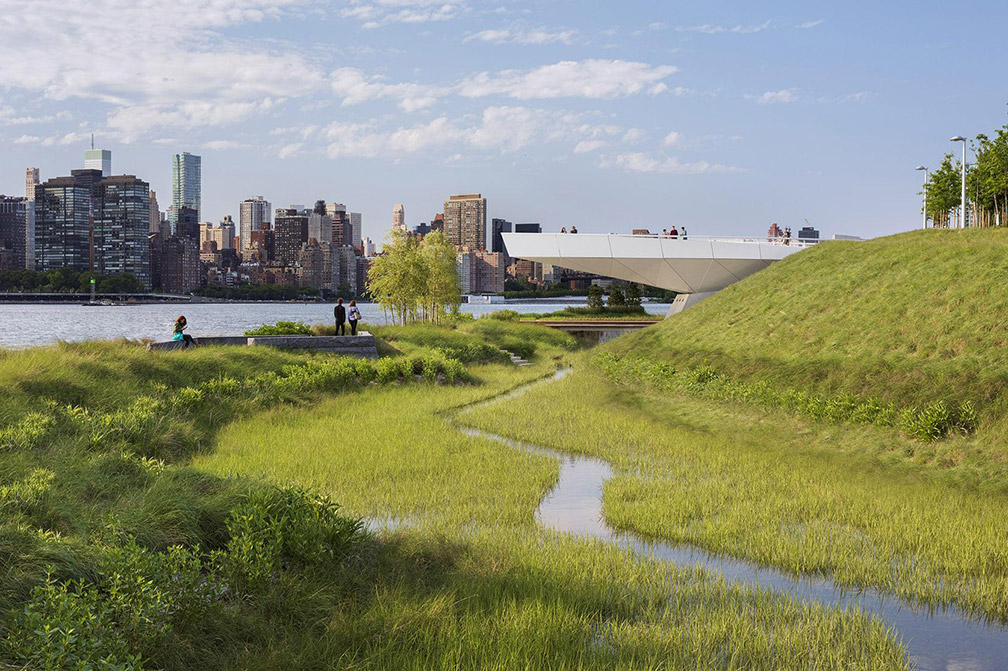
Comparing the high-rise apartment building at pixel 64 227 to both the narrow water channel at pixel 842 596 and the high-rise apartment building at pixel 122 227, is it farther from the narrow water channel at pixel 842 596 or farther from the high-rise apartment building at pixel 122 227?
the narrow water channel at pixel 842 596

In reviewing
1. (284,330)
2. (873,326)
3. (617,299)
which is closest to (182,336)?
(284,330)

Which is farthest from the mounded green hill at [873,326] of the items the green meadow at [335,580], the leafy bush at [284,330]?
the leafy bush at [284,330]

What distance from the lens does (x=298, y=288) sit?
579ft

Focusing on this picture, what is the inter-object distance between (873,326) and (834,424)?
25.1ft

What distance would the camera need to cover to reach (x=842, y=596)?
754cm

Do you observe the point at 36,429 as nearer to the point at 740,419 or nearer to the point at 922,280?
the point at 740,419

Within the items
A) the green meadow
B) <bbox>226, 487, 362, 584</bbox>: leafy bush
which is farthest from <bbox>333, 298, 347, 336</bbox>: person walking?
<bbox>226, 487, 362, 584</bbox>: leafy bush

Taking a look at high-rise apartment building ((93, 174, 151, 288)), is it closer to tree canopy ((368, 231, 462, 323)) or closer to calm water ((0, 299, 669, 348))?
calm water ((0, 299, 669, 348))

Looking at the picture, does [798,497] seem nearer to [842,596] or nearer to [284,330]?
[842,596]

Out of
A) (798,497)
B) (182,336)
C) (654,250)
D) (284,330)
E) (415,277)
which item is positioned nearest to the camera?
(798,497)

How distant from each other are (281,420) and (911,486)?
40.5 ft

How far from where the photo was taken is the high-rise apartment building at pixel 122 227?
175375 mm

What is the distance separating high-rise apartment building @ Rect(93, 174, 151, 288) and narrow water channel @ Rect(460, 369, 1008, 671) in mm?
173323

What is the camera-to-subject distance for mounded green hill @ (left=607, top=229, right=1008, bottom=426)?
17.1 meters
